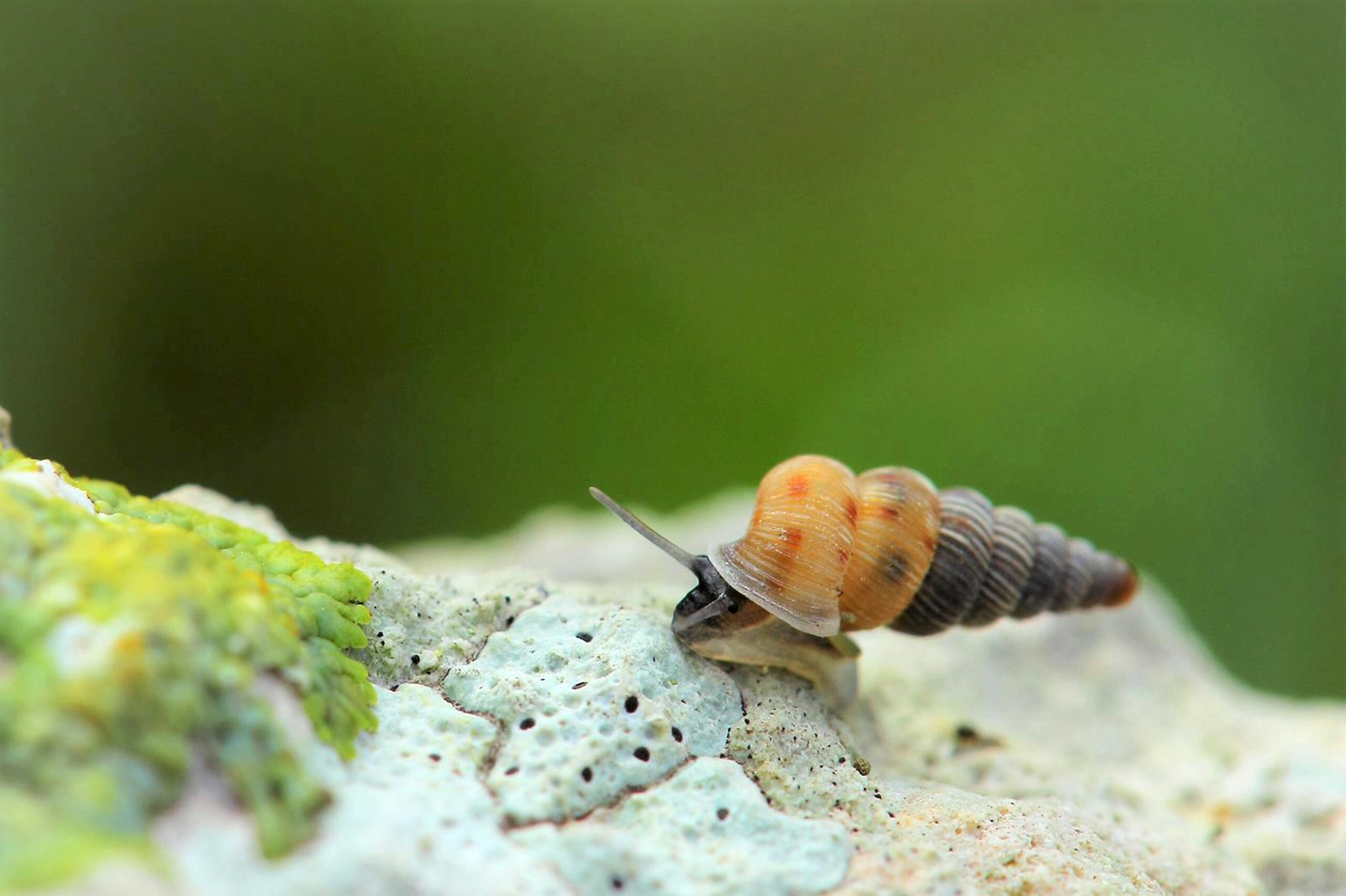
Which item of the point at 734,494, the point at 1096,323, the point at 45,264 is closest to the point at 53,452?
the point at 45,264

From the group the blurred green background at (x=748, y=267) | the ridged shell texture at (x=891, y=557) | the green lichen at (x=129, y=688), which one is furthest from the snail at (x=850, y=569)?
the blurred green background at (x=748, y=267)

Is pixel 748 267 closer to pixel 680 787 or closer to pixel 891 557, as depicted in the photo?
pixel 891 557

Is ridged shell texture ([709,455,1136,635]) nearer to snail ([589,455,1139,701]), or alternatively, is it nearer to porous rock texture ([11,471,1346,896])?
snail ([589,455,1139,701])

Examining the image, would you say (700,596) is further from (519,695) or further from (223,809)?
(223,809)

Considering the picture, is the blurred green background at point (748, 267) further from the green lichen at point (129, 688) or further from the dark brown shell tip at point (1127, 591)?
the green lichen at point (129, 688)

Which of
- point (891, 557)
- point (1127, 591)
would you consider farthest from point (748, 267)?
point (891, 557)
